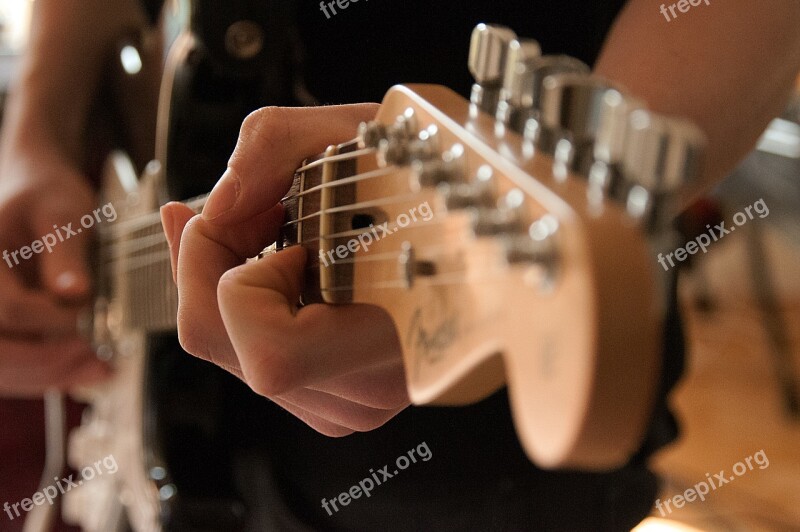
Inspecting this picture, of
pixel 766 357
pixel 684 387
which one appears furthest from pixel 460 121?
pixel 766 357

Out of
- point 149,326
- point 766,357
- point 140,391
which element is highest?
point 149,326

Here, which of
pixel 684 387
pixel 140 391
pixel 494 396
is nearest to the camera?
pixel 494 396

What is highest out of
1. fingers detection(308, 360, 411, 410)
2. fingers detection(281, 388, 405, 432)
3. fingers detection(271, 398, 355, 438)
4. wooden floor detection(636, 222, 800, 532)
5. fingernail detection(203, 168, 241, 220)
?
fingernail detection(203, 168, 241, 220)

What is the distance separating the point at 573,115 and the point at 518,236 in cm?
5

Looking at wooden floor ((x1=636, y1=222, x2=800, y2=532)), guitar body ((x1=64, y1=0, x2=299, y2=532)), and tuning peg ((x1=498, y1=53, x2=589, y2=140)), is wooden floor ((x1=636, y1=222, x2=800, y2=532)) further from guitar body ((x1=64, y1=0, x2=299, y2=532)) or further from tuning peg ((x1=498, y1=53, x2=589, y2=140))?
tuning peg ((x1=498, y1=53, x2=589, y2=140))

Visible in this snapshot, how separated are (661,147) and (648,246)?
3cm

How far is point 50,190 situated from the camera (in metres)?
1.03

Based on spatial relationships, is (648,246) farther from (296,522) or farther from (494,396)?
(296,522)

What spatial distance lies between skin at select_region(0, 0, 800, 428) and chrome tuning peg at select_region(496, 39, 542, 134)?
0.14 m

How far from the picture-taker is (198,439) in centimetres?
85

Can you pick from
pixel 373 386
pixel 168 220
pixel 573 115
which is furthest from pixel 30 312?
pixel 573 115
